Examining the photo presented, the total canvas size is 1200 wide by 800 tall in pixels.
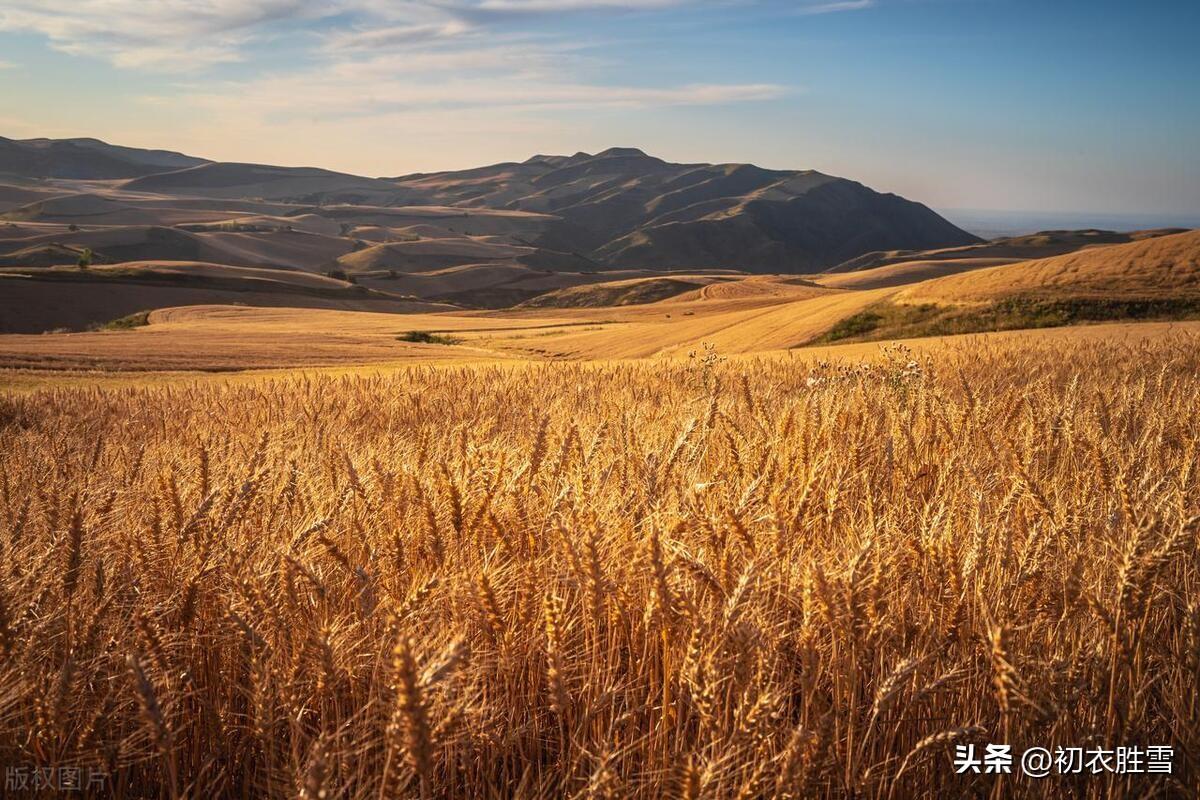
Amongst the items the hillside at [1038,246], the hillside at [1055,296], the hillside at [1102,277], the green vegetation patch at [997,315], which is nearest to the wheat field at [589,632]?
the green vegetation patch at [997,315]

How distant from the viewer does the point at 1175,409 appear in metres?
5.34

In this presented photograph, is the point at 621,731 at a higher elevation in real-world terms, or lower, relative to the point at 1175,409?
lower

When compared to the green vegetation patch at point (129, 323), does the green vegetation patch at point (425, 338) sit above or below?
below

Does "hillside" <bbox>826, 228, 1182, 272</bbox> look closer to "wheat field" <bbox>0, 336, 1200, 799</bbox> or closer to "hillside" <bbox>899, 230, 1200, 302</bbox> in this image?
"hillside" <bbox>899, 230, 1200, 302</bbox>

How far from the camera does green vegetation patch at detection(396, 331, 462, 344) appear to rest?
47750 millimetres

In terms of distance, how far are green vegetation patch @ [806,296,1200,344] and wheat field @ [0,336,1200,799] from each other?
2197cm

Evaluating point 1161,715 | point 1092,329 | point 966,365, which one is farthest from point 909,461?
point 1092,329

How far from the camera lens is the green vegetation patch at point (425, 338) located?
157ft

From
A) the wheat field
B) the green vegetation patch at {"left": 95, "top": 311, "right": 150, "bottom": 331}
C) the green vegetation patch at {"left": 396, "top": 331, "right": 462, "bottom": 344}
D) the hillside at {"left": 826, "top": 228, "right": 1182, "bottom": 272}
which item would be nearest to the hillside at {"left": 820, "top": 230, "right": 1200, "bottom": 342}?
the wheat field

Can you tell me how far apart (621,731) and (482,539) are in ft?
3.33

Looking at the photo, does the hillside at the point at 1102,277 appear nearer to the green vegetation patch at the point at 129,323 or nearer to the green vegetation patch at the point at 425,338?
the green vegetation patch at the point at 425,338

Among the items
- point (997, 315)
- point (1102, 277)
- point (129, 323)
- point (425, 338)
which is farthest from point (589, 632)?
point (129, 323)

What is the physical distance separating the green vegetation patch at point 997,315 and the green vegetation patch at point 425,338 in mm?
26754

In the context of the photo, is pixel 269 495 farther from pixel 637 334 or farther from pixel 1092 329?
pixel 637 334
